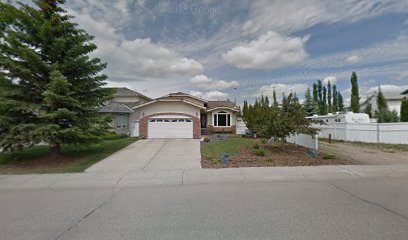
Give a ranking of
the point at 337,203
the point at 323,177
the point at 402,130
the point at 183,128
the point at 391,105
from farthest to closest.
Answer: the point at 391,105 → the point at 183,128 → the point at 402,130 → the point at 323,177 → the point at 337,203

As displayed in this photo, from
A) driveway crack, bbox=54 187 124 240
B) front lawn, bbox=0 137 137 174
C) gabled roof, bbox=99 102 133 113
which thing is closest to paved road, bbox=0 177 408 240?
driveway crack, bbox=54 187 124 240

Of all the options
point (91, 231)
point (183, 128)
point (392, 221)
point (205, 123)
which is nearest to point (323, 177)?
point (392, 221)

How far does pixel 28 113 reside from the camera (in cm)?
1041

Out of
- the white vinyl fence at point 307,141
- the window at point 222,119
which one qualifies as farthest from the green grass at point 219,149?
the window at point 222,119

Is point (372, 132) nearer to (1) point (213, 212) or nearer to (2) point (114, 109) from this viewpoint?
(1) point (213, 212)

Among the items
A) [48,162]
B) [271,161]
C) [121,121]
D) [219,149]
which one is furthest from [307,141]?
[121,121]

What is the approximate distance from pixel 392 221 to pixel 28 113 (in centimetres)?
1359

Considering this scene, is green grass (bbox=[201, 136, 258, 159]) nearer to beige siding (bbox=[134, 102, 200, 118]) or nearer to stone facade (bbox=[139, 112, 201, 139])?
stone facade (bbox=[139, 112, 201, 139])

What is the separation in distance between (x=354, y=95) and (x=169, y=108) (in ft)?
101

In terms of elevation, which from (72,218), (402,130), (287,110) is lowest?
(72,218)

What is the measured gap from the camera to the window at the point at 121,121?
23703mm

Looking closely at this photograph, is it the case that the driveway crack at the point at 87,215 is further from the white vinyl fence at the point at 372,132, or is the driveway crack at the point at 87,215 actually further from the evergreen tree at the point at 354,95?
the evergreen tree at the point at 354,95

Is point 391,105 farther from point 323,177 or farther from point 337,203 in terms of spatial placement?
point 337,203

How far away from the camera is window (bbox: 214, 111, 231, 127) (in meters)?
26.3
